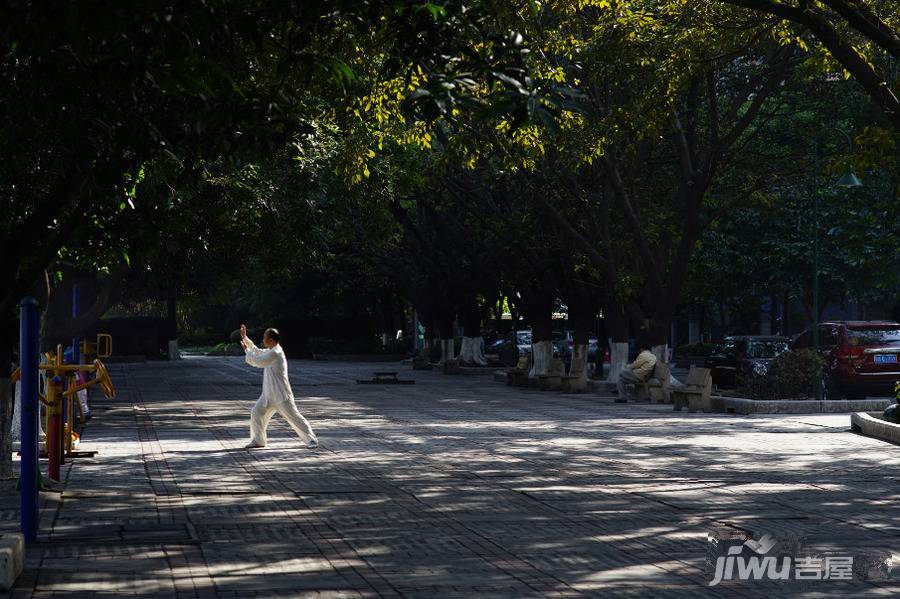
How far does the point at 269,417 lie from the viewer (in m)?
16.7

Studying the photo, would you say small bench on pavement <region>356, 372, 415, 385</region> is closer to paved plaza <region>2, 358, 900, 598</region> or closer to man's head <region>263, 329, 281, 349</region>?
paved plaza <region>2, 358, 900, 598</region>

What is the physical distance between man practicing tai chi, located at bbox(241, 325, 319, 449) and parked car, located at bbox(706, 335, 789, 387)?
16.0m

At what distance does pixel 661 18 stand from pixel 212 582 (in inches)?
547

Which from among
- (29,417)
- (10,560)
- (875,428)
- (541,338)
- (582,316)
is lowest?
(10,560)

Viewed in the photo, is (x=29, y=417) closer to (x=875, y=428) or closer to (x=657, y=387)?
(x=875, y=428)

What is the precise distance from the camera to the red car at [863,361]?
88.0 ft

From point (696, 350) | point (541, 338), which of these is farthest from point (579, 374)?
point (696, 350)

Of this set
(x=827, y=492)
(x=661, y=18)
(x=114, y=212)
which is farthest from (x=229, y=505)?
(x=661, y=18)

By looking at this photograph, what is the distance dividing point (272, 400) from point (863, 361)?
14.5 metres

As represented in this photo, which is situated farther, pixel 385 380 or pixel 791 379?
pixel 385 380

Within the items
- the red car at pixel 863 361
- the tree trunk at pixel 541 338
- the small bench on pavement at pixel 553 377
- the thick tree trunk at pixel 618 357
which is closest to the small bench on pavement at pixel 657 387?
the red car at pixel 863 361

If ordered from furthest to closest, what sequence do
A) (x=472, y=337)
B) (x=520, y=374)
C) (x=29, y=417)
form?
(x=472, y=337), (x=520, y=374), (x=29, y=417)

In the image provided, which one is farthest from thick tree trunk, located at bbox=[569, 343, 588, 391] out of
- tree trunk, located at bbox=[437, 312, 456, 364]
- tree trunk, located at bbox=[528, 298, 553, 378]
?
tree trunk, located at bbox=[437, 312, 456, 364]

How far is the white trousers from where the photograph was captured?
16719mm
